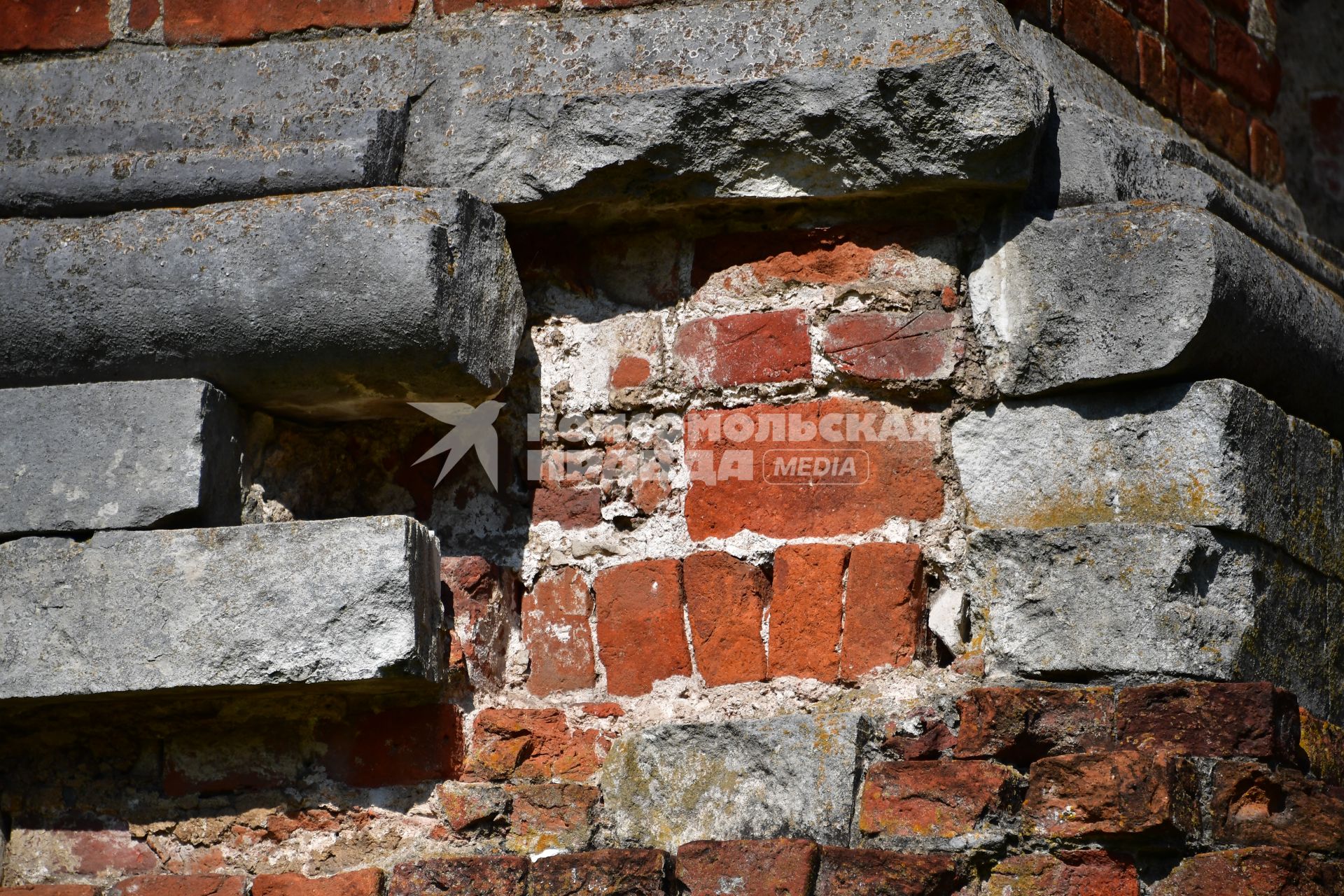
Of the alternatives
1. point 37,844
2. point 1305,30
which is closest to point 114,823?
point 37,844

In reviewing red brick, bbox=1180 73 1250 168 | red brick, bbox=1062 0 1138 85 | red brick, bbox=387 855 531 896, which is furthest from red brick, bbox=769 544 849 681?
red brick, bbox=1180 73 1250 168

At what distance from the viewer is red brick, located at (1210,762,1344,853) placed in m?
1.95

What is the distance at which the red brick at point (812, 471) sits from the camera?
87.8 inches

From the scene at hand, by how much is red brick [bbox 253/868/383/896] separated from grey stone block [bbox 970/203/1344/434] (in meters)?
1.16

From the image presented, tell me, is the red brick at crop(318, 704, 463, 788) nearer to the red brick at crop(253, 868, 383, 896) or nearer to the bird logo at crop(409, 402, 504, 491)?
the red brick at crop(253, 868, 383, 896)

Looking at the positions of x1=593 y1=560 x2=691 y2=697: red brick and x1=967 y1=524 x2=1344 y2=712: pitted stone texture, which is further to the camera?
x1=593 y1=560 x2=691 y2=697: red brick

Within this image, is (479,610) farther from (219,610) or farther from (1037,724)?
(1037,724)

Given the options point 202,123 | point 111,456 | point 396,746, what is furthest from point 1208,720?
point 202,123

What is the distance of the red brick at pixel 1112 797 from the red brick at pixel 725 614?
44 cm

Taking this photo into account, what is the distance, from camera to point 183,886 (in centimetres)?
210

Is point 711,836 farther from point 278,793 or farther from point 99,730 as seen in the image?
point 99,730

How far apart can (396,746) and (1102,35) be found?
1.67 metres

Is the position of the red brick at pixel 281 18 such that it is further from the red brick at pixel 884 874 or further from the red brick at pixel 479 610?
the red brick at pixel 884 874

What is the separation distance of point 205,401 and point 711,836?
95cm
